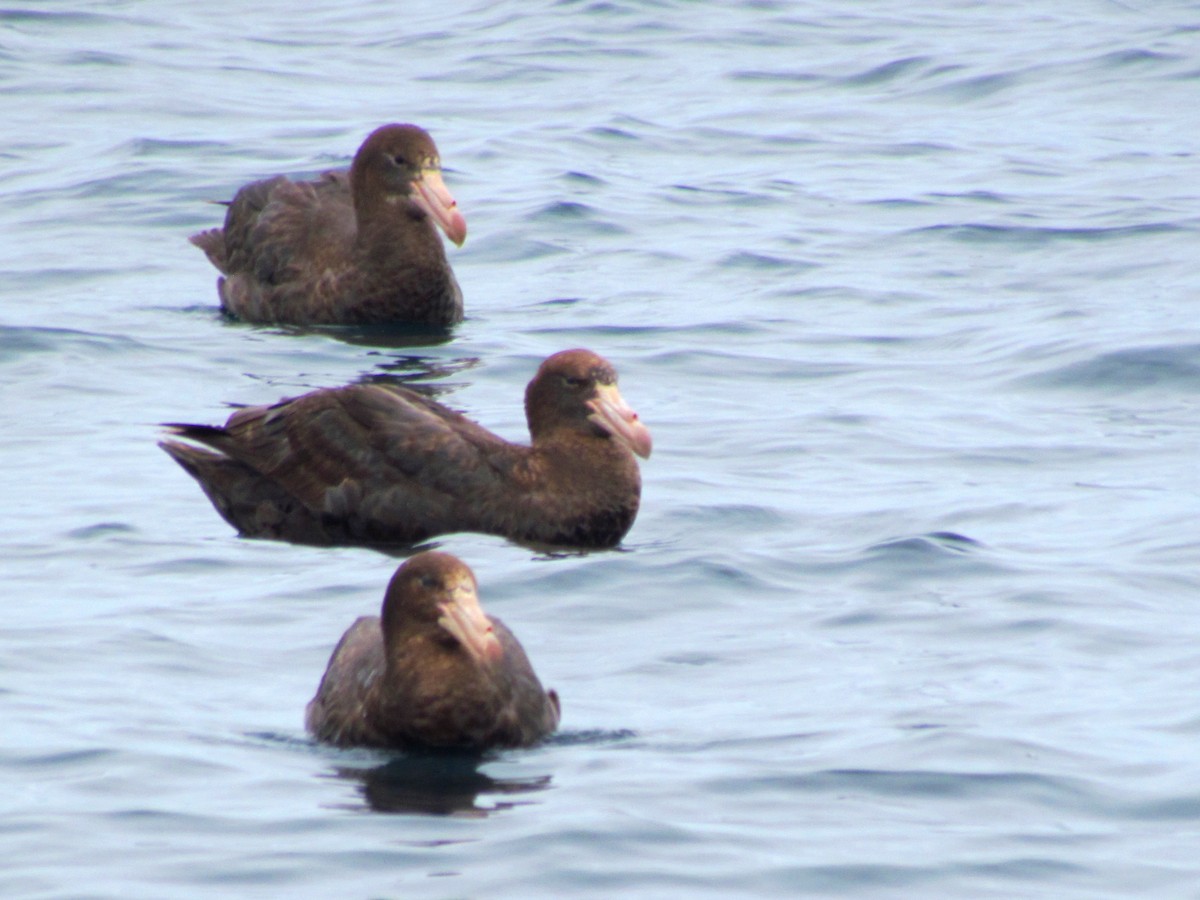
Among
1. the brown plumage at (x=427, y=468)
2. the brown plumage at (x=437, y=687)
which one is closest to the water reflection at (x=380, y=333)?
the brown plumage at (x=427, y=468)

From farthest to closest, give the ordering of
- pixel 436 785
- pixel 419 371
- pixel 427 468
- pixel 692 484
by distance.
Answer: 1. pixel 419 371
2. pixel 692 484
3. pixel 427 468
4. pixel 436 785

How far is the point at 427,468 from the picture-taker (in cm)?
1006

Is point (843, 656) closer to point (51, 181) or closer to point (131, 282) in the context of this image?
point (131, 282)

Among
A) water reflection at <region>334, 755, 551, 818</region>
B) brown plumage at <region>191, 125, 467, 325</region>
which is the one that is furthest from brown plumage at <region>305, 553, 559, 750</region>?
brown plumage at <region>191, 125, 467, 325</region>

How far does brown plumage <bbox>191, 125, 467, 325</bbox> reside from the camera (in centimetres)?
1402

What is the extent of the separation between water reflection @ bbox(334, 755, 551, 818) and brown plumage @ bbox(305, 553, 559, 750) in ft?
0.30

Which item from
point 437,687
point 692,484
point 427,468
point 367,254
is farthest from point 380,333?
point 437,687

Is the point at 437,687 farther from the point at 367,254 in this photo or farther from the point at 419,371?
Answer: the point at 367,254

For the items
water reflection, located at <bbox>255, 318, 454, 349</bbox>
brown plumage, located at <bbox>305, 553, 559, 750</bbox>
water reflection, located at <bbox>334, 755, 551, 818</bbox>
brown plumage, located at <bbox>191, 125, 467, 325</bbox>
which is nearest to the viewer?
water reflection, located at <bbox>334, 755, 551, 818</bbox>

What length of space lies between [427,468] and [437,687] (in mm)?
2683

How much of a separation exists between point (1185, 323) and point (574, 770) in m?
7.73

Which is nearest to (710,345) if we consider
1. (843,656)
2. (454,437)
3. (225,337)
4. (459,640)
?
(225,337)

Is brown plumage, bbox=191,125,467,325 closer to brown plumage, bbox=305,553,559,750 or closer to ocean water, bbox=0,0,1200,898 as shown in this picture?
ocean water, bbox=0,0,1200,898

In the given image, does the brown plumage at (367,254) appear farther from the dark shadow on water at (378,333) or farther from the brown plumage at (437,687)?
the brown plumage at (437,687)
